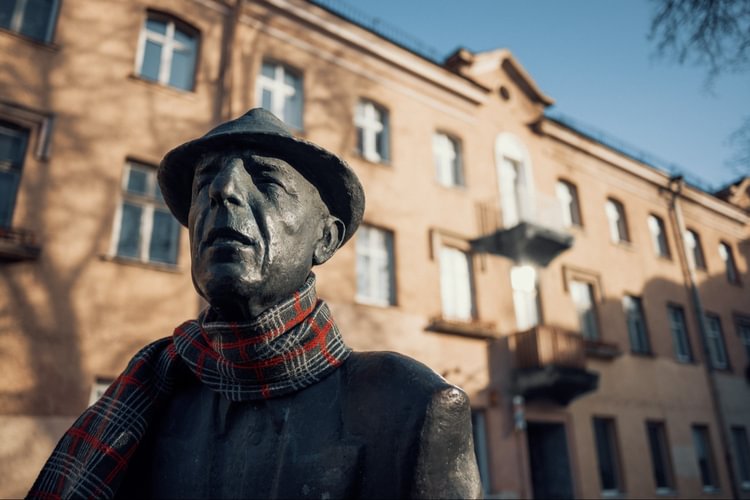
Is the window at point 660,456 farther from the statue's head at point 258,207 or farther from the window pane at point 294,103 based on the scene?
the statue's head at point 258,207

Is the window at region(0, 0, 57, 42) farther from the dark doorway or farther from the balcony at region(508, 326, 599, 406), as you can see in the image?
the dark doorway

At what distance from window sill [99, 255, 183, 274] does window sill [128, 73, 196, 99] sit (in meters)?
3.12

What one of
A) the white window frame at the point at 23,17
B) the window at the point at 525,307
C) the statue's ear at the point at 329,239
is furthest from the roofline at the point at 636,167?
the statue's ear at the point at 329,239

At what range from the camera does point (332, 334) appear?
1734 millimetres

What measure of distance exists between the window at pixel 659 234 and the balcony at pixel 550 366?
7780mm

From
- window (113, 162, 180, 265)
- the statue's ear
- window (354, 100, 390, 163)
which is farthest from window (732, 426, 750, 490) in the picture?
the statue's ear

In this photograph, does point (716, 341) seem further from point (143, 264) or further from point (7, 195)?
point (7, 195)

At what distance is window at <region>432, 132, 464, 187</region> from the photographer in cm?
1423

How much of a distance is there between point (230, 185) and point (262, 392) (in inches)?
22.9

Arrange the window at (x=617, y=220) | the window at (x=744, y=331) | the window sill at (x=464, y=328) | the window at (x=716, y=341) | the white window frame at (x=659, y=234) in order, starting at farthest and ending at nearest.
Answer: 1. the window at (x=744, y=331)
2. the white window frame at (x=659, y=234)
3. the window at (x=716, y=341)
4. the window at (x=617, y=220)
5. the window sill at (x=464, y=328)

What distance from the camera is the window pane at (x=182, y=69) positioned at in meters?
10.5

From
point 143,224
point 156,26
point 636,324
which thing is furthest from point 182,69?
point 636,324

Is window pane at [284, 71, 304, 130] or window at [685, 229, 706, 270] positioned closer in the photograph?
window pane at [284, 71, 304, 130]

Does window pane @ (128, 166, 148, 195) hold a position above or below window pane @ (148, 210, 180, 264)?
above
